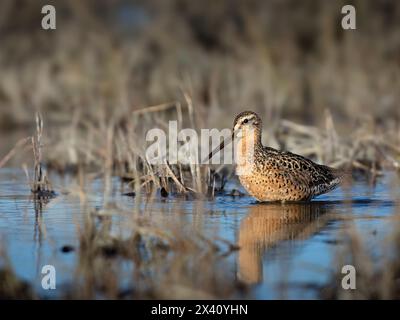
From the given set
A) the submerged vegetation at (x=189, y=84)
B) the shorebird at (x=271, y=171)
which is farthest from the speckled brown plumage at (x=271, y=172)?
the submerged vegetation at (x=189, y=84)

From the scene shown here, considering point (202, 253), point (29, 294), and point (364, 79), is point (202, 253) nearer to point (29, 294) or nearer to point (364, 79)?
point (29, 294)

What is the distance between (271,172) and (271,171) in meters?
0.01

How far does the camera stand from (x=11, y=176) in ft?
32.9

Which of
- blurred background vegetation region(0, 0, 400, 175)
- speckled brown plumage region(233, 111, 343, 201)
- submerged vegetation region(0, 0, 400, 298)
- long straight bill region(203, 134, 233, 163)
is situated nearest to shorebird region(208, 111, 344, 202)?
speckled brown plumage region(233, 111, 343, 201)

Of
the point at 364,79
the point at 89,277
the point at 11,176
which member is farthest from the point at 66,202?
the point at 364,79

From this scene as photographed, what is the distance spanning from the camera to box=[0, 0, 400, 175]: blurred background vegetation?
14.7 metres

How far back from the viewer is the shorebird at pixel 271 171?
8.29 m

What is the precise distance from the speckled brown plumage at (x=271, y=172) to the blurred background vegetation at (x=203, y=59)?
4174 mm

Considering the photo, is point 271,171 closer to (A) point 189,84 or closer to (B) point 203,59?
(A) point 189,84

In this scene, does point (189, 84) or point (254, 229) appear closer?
point (254, 229)

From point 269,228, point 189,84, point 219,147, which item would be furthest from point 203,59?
point 269,228

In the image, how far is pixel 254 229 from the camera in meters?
7.05

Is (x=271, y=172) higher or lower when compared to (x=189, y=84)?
lower

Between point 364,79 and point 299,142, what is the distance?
4.08m
